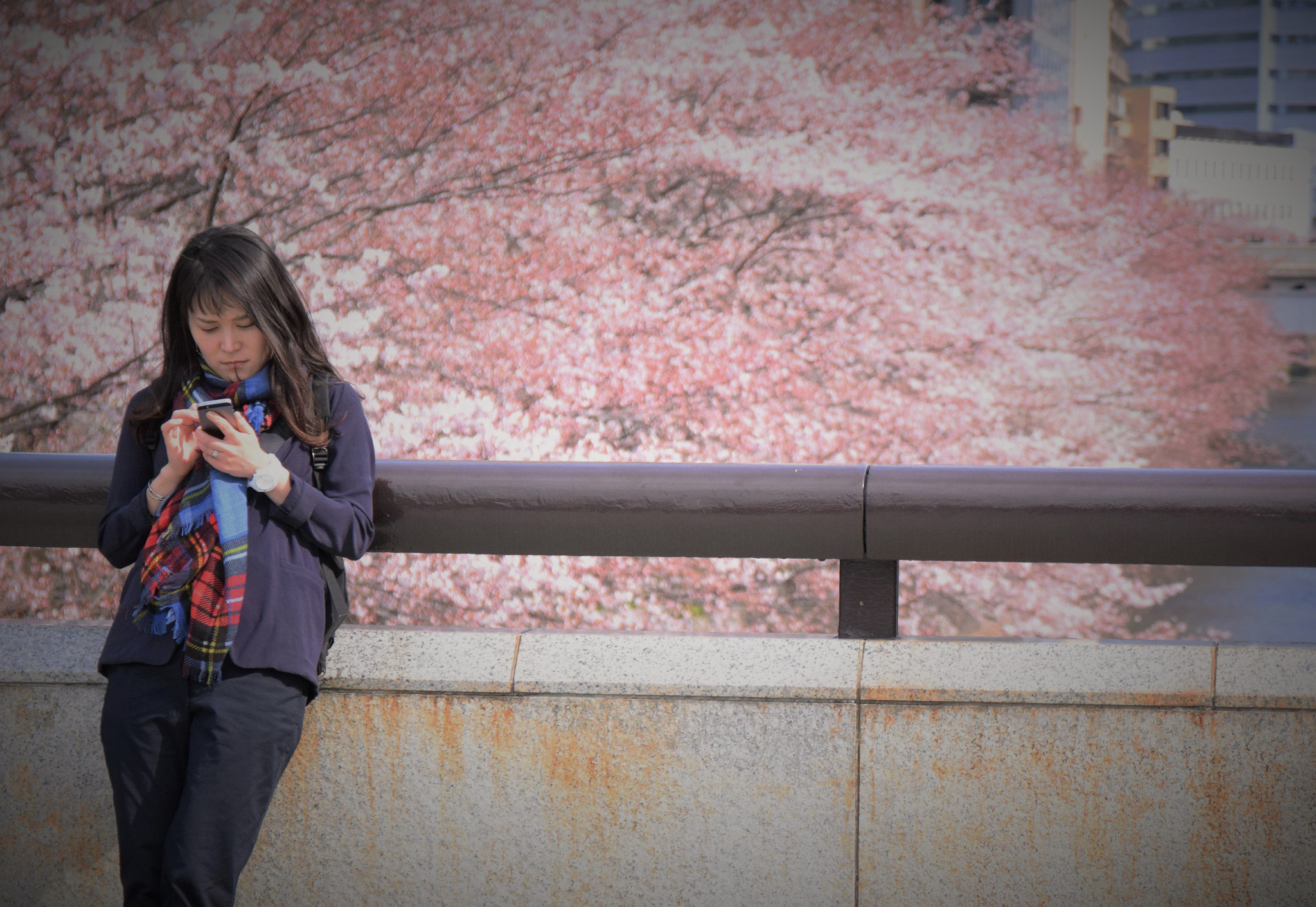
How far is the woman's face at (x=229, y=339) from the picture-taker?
193cm

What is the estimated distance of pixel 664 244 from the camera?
24.9ft

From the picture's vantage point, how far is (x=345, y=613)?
6.68ft

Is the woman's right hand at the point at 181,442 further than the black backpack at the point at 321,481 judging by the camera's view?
No

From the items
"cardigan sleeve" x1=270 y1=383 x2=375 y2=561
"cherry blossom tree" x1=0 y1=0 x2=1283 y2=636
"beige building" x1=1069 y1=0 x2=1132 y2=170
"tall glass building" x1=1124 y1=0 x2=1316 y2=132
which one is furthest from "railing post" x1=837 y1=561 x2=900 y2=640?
"tall glass building" x1=1124 y1=0 x2=1316 y2=132

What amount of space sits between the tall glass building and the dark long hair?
26.3 ft

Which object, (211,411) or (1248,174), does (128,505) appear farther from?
(1248,174)

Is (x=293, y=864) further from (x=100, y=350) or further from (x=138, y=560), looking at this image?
(x=100, y=350)

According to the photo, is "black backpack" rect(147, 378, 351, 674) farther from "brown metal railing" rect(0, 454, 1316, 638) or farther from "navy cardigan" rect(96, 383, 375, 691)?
"brown metal railing" rect(0, 454, 1316, 638)

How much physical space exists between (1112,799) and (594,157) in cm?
640

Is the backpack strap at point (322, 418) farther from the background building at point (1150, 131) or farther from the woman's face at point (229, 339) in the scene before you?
the background building at point (1150, 131)

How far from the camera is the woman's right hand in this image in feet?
6.14

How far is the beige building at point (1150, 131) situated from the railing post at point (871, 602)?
22.5 ft

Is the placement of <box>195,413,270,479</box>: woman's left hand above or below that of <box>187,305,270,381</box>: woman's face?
below

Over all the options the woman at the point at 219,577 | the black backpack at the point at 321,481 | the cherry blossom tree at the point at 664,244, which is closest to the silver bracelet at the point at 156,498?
the woman at the point at 219,577
